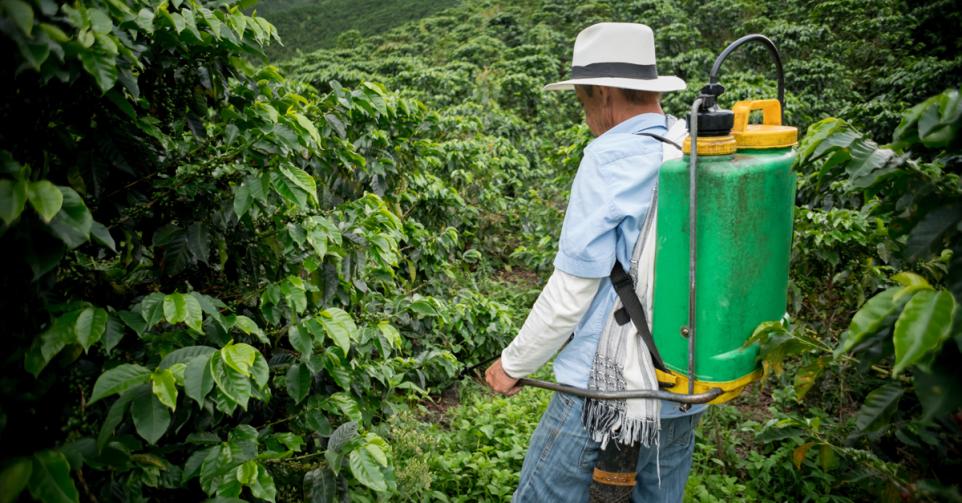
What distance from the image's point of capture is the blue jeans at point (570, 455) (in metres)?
1.90

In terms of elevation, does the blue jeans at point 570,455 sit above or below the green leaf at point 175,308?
below

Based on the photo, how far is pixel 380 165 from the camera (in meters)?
3.55

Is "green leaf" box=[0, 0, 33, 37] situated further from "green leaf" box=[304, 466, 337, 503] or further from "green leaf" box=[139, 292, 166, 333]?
"green leaf" box=[304, 466, 337, 503]

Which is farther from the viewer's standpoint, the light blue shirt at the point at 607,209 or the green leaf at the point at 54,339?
the light blue shirt at the point at 607,209

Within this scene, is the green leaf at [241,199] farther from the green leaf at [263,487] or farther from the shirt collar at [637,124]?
the shirt collar at [637,124]

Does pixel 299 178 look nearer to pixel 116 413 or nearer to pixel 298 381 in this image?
pixel 298 381

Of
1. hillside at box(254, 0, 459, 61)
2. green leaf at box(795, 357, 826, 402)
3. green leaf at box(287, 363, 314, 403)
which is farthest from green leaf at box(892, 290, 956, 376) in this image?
hillside at box(254, 0, 459, 61)

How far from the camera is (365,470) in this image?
171cm

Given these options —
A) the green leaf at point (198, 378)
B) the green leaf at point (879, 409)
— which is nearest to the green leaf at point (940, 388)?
the green leaf at point (879, 409)

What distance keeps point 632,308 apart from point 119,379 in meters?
1.24

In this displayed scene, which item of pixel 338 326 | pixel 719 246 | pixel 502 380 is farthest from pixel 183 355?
pixel 719 246

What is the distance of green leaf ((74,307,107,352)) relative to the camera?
1285 millimetres

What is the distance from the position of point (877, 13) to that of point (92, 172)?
13.8m

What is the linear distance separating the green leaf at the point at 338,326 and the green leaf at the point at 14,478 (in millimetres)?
734
